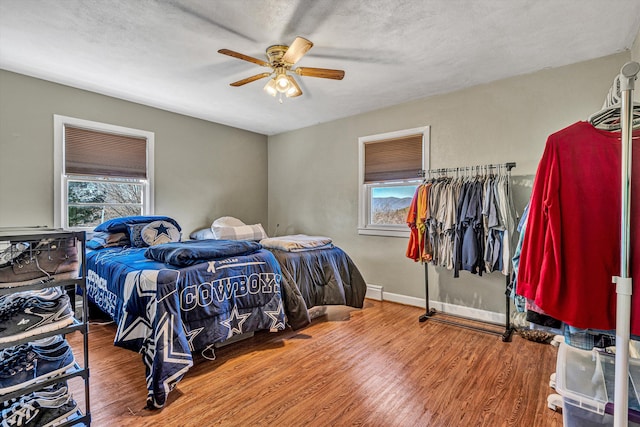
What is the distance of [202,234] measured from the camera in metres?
4.25

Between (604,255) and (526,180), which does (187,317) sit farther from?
(526,180)

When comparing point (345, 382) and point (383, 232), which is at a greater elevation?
point (383, 232)

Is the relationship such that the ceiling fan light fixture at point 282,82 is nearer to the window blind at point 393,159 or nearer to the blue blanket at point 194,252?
the blue blanket at point 194,252

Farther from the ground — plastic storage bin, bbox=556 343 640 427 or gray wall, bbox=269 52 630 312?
gray wall, bbox=269 52 630 312

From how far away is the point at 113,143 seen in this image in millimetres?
3639

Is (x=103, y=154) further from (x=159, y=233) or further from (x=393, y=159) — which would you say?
(x=393, y=159)

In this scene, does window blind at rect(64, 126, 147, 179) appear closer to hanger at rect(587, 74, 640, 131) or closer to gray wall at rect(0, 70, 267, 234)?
gray wall at rect(0, 70, 267, 234)

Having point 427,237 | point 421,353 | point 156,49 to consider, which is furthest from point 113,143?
point 421,353

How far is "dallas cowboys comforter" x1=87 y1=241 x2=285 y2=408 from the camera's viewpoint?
1.94m

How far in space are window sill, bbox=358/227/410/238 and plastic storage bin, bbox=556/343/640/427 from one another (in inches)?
89.8

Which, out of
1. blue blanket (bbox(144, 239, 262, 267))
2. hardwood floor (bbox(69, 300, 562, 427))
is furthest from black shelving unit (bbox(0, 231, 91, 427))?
blue blanket (bbox(144, 239, 262, 267))

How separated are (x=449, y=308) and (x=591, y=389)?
85.5 inches

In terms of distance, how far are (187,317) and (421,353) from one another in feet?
5.97

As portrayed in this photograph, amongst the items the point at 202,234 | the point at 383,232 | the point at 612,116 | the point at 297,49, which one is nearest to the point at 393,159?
the point at 383,232
